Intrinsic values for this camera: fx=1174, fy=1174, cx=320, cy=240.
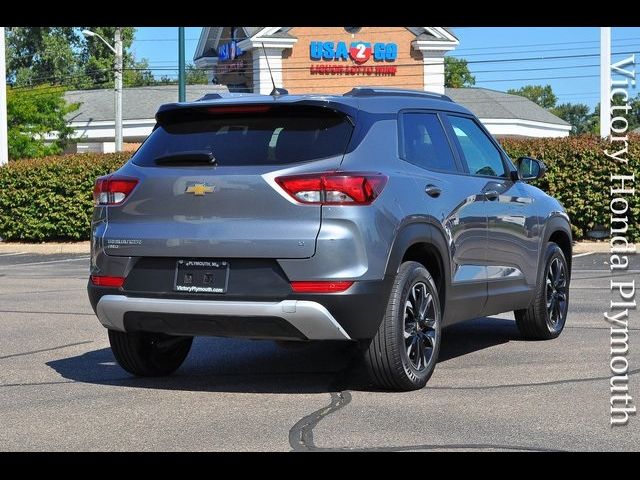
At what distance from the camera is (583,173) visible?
22016 mm

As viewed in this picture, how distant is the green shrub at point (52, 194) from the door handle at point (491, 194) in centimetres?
1800

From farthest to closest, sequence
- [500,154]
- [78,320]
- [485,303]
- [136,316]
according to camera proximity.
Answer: [78,320] < [500,154] < [485,303] < [136,316]

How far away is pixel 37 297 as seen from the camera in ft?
45.3

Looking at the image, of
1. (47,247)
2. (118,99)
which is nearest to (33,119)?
(118,99)

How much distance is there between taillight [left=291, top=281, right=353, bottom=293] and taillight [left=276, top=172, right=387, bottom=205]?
1.53ft

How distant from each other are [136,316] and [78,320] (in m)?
4.22

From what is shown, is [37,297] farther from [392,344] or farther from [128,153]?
[128,153]

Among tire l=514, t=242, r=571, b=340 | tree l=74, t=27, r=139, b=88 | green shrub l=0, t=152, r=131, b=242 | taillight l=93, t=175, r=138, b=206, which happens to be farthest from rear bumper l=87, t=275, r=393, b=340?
tree l=74, t=27, r=139, b=88

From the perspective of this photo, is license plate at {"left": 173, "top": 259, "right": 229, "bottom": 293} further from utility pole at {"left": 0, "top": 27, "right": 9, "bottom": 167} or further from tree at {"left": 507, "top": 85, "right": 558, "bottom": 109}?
tree at {"left": 507, "top": 85, "right": 558, "bottom": 109}

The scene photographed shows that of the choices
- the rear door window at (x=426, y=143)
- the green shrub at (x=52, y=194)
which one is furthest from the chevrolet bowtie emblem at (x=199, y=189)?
the green shrub at (x=52, y=194)

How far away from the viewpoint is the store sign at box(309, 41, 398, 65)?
48.0 m

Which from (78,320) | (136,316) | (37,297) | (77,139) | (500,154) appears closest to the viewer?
(136,316)

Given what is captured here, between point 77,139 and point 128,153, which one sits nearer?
point 128,153

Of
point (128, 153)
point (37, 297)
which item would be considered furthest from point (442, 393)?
point (128, 153)
